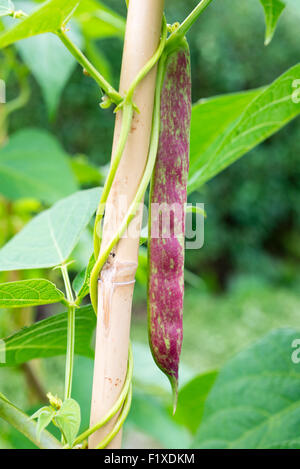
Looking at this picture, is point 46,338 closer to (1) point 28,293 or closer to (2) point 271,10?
(1) point 28,293

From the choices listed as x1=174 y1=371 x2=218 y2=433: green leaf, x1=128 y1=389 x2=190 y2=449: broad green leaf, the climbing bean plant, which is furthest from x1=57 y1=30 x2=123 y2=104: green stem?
x1=128 y1=389 x2=190 y2=449: broad green leaf

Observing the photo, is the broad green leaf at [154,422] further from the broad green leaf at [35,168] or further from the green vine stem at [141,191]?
the green vine stem at [141,191]

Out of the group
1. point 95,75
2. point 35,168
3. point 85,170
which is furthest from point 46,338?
point 85,170

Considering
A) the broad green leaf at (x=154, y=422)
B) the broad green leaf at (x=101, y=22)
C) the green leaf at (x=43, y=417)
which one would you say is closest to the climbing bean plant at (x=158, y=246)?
the green leaf at (x=43, y=417)

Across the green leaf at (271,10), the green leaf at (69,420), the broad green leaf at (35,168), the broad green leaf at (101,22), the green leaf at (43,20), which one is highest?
the broad green leaf at (101,22)

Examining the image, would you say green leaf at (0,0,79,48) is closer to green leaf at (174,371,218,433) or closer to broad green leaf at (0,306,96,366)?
broad green leaf at (0,306,96,366)
